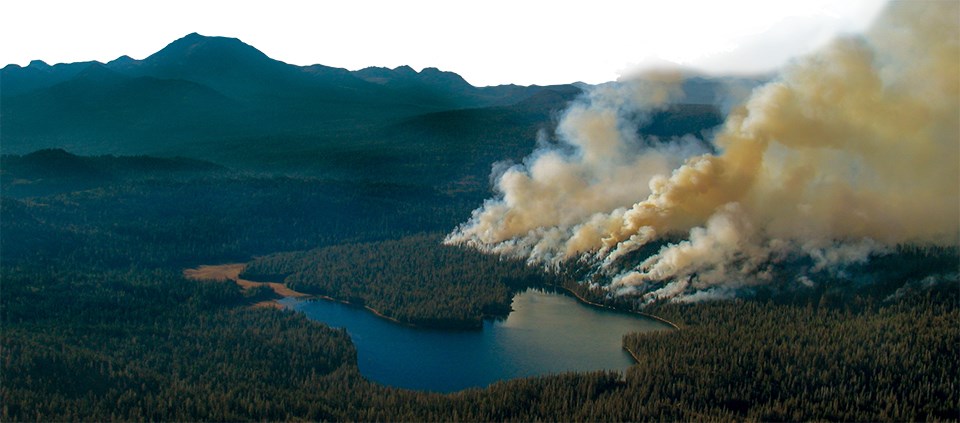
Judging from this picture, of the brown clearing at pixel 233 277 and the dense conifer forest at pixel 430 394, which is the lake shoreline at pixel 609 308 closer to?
the dense conifer forest at pixel 430 394

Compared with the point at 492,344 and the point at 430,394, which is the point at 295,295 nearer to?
the point at 492,344

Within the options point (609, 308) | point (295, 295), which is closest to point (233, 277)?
point (295, 295)

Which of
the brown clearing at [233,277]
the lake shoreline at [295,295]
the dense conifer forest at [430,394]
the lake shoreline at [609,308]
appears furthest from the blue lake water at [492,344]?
the brown clearing at [233,277]

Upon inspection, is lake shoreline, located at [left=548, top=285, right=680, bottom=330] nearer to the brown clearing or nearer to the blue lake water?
the blue lake water

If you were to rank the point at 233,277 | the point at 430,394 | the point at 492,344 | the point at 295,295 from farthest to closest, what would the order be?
the point at 233,277, the point at 295,295, the point at 492,344, the point at 430,394

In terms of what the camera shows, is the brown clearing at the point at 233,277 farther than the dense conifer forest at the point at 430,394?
Yes

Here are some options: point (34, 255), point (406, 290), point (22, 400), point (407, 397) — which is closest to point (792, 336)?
point (407, 397)

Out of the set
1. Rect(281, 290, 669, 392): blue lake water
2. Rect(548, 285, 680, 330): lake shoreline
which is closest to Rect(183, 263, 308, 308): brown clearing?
Rect(281, 290, 669, 392): blue lake water
